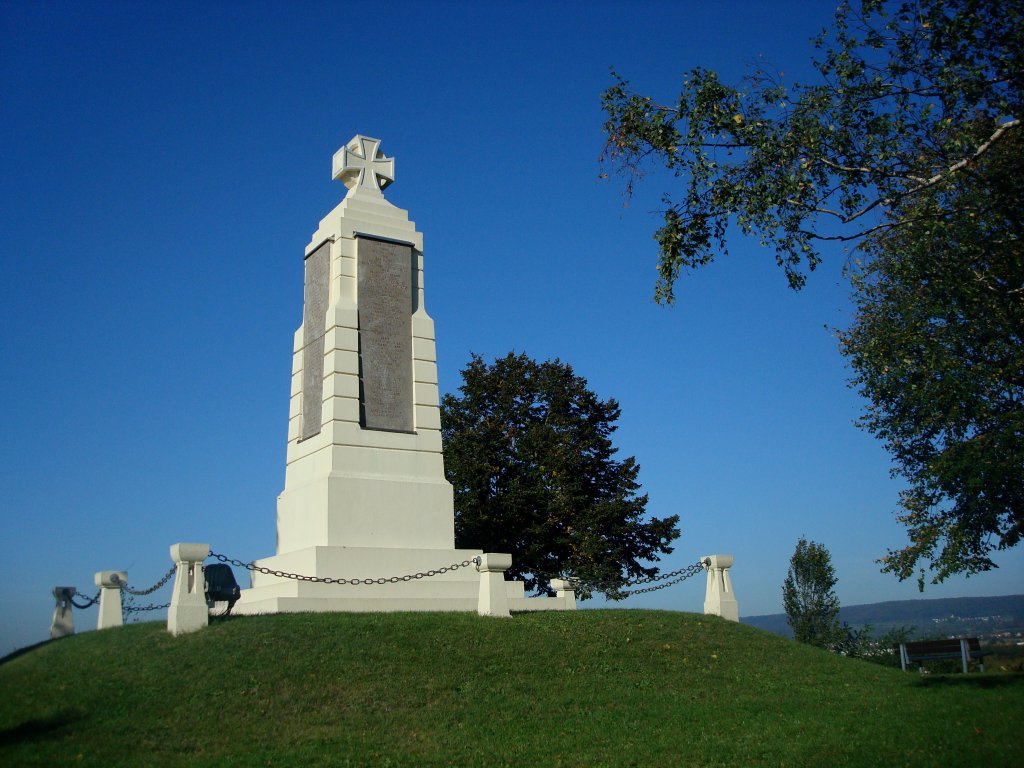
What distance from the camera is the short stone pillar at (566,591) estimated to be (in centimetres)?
1881

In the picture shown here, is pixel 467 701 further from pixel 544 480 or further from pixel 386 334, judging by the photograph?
pixel 544 480

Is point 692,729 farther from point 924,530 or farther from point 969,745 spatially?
point 924,530

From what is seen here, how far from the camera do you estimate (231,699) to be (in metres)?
11.5

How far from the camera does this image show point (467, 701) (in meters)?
12.1

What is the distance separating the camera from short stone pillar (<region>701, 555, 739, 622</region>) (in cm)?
1889

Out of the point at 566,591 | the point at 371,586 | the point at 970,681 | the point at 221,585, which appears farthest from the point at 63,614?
the point at 970,681

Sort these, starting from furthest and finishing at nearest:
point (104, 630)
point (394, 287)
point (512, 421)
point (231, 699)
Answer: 1. point (512, 421)
2. point (394, 287)
3. point (104, 630)
4. point (231, 699)

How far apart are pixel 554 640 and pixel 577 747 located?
13.9 feet

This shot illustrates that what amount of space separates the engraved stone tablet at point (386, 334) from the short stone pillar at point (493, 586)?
4.02 metres

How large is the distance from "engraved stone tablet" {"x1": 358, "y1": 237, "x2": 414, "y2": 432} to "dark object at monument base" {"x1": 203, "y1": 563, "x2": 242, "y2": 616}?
4562 millimetres

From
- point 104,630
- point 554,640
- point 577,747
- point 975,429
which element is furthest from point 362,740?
point 975,429

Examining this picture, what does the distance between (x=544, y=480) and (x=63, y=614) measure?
51.9 feet

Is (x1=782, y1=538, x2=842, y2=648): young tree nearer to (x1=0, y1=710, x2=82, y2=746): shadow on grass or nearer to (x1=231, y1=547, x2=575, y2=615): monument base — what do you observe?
(x1=231, y1=547, x2=575, y2=615): monument base

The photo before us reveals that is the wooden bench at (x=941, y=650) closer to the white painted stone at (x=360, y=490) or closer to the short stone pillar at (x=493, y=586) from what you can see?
the white painted stone at (x=360, y=490)
